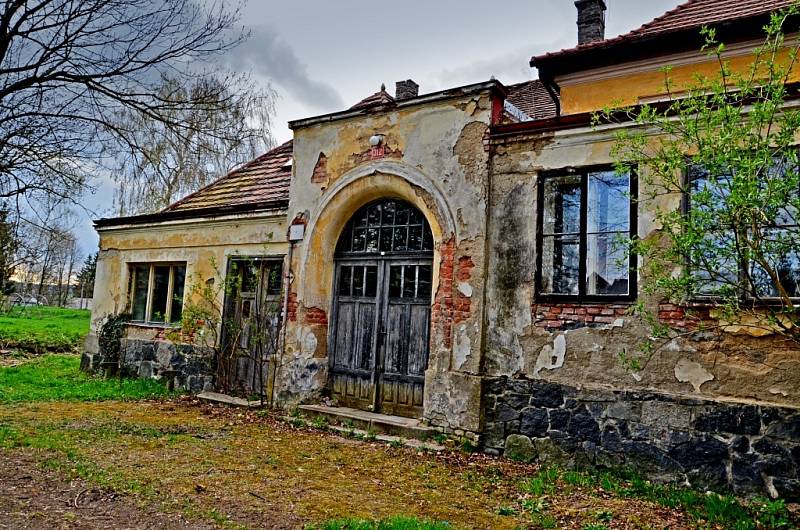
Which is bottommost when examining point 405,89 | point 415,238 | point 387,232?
point 415,238

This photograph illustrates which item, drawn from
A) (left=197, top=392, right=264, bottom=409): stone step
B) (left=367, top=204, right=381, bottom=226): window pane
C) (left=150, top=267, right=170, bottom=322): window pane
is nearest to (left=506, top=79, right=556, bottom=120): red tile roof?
(left=367, top=204, right=381, bottom=226): window pane

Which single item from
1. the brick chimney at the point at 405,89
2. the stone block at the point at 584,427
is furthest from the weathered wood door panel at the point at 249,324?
the stone block at the point at 584,427

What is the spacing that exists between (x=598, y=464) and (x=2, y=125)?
9.53m

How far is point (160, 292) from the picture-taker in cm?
1195

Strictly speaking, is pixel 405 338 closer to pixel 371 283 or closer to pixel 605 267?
pixel 371 283

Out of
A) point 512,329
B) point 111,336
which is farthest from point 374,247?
point 111,336

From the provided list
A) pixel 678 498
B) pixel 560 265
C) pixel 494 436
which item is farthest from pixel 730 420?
pixel 494 436

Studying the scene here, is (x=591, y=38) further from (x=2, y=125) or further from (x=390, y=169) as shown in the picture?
(x=2, y=125)

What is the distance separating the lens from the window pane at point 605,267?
6.43 m

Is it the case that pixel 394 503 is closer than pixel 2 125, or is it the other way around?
pixel 394 503

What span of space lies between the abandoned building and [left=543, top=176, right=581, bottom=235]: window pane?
24mm

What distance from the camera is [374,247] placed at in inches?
345

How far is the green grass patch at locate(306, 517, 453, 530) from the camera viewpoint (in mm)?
4348

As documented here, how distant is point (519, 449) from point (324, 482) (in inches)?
Answer: 95.1
